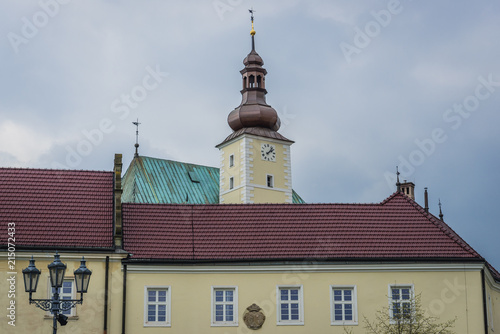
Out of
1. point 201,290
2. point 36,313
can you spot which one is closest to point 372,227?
point 201,290

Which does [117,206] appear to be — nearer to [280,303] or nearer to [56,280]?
[280,303]

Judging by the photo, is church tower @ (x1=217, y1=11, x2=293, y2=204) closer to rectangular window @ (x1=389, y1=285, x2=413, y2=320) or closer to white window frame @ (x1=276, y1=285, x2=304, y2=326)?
white window frame @ (x1=276, y1=285, x2=304, y2=326)

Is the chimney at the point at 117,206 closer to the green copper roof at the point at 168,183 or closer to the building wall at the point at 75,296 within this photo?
the building wall at the point at 75,296

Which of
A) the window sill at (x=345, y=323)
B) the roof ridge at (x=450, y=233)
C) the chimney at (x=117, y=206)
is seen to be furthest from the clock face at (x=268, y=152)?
the window sill at (x=345, y=323)

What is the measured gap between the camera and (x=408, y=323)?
31.3 m

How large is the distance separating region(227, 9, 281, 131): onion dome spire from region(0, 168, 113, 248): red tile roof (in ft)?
118

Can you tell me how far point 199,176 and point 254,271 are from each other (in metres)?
39.7

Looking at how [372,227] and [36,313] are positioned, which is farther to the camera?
[372,227]

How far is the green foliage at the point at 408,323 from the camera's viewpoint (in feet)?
102

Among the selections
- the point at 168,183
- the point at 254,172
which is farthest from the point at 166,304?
the point at 254,172

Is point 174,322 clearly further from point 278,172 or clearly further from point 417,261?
point 278,172

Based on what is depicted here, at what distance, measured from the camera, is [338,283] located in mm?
33031

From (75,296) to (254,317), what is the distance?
6.97 m

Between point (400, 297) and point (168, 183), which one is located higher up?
point (168, 183)
